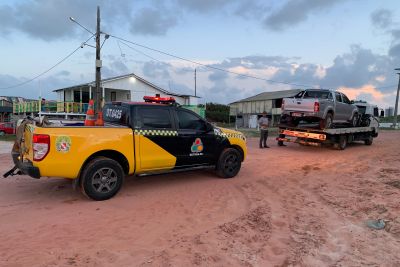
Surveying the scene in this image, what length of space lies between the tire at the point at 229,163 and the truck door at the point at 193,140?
257 millimetres

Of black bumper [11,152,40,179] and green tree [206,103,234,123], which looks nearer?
black bumper [11,152,40,179]

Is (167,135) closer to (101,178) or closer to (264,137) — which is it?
(101,178)

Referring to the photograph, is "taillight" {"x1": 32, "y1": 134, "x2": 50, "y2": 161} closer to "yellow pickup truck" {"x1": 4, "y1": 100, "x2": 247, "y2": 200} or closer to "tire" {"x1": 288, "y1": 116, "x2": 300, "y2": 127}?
"yellow pickup truck" {"x1": 4, "y1": 100, "x2": 247, "y2": 200}

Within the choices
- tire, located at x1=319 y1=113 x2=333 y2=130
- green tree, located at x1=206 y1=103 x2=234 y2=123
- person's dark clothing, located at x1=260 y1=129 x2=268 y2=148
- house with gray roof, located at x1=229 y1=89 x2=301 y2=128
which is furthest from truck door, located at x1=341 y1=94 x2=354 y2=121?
green tree, located at x1=206 y1=103 x2=234 y2=123

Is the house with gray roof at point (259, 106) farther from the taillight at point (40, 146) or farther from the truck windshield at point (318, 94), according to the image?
the taillight at point (40, 146)

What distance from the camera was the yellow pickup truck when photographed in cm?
596

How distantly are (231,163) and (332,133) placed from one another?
289 inches

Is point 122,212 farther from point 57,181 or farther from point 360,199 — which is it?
point 360,199

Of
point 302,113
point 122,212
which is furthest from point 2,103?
point 122,212

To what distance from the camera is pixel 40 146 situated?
5.83 meters

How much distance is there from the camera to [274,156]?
1302 cm

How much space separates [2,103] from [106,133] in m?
56.8

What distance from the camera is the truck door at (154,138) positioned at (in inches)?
275

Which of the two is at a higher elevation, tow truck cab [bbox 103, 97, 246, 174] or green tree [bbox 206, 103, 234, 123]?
green tree [bbox 206, 103, 234, 123]
